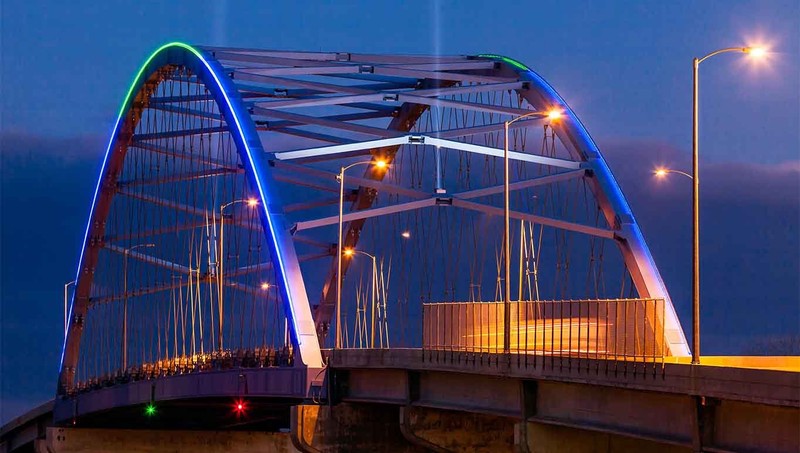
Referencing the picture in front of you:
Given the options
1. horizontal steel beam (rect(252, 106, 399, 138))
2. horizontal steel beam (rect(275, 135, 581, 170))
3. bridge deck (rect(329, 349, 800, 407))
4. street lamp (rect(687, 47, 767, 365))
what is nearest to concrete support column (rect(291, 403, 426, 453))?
bridge deck (rect(329, 349, 800, 407))

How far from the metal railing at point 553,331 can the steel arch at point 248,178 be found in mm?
4863

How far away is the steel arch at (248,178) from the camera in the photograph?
53.3 m

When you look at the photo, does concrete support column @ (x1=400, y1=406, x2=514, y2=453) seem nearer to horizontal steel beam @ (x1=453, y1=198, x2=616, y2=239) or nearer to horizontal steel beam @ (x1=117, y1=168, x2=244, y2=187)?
horizontal steel beam @ (x1=453, y1=198, x2=616, y2=239)

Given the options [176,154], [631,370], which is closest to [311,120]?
[176,154]

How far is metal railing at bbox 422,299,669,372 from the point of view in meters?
39.8

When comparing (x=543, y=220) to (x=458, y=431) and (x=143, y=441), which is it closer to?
(x=458, y=431)

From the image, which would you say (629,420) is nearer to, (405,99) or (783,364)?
(783,364)

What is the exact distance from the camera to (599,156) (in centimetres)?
6438

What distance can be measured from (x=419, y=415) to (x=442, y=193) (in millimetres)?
16533

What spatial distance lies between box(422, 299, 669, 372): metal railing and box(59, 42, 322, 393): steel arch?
4863mm

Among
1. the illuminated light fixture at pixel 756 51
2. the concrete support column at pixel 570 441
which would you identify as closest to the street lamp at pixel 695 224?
the illuminated light fixture at pixel 756 51

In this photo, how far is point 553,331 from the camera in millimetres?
44719

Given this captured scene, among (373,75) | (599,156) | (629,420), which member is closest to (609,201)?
(599,156)

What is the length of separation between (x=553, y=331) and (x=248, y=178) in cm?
1756
